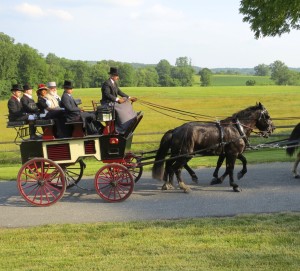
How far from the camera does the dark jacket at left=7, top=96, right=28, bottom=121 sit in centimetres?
959

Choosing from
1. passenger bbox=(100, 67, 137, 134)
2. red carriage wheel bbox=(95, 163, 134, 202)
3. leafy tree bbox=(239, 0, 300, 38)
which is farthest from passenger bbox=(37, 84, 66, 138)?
leafy tree bbox=(239, 0, 300, 38)

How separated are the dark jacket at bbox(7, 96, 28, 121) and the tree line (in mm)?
68860

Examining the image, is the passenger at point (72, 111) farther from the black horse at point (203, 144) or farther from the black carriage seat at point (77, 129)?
the black horse at point (203, 144)

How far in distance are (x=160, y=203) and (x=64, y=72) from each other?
101952 mm

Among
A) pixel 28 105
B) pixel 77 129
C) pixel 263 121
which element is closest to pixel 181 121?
pixel 263 121

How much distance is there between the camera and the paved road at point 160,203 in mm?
8281

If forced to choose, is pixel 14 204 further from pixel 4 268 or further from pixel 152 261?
pixel 152 261

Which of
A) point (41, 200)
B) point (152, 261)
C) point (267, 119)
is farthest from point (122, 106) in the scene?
point (152, 261)

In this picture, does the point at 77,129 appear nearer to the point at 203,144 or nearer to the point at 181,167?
the point at 181,167

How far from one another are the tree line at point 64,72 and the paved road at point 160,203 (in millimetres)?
69288

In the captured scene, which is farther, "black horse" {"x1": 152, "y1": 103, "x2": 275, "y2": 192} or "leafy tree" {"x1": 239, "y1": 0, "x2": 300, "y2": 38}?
"leafy tree" {"x1": 239, "y1": 0, "x2": 300, "y2": 38}

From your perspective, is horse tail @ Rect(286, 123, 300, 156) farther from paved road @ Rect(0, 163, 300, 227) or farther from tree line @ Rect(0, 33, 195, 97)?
tree line @ Rect(0, 33, 195, 97)

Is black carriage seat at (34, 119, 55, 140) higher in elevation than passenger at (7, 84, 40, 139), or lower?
lower

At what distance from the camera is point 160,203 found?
30.0 ft
